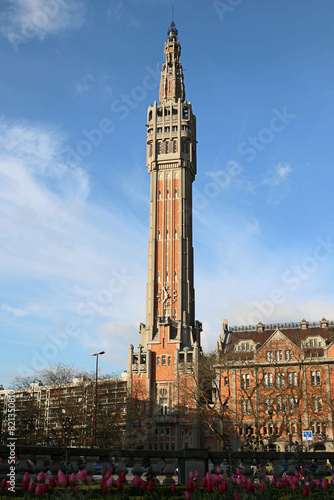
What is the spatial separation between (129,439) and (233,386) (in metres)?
15.1

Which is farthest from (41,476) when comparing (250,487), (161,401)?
(161,401)

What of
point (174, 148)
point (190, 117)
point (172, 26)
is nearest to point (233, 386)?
point (174, 148)

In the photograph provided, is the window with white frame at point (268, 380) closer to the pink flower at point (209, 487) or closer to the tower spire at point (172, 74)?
the tower spire at point (172, 74)

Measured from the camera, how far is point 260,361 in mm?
67000

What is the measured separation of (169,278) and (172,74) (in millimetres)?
39683

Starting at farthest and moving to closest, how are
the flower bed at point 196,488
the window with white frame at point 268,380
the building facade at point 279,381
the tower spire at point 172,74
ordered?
1. the tower spire at point 172,74
2. the window with white frame at point 268,380
3. the building facade at point 279,381
4. the flower bed at point 196,488

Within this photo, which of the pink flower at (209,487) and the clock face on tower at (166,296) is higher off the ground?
the clock face on tower at (166,296)

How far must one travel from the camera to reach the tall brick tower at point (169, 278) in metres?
72.1

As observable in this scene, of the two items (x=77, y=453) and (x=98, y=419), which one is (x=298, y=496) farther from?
(x=98, y=419)

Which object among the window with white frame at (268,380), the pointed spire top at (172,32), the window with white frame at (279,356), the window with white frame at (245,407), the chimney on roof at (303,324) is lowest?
the window with white frame at (245,407)

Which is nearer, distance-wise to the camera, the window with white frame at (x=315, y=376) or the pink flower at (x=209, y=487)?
the pink flower at (x=209, y=487)

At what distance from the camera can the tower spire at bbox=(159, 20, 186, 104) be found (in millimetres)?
95875

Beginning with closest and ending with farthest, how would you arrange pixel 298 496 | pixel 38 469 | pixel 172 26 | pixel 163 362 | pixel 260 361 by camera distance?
pixel 298 496, pixel 38 469, pixel 260 361, pixel 163 362, pixel 172 26

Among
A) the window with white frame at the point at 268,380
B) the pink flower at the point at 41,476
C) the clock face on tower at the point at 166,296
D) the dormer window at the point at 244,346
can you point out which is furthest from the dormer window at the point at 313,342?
the pink flower at the point at 41,476
